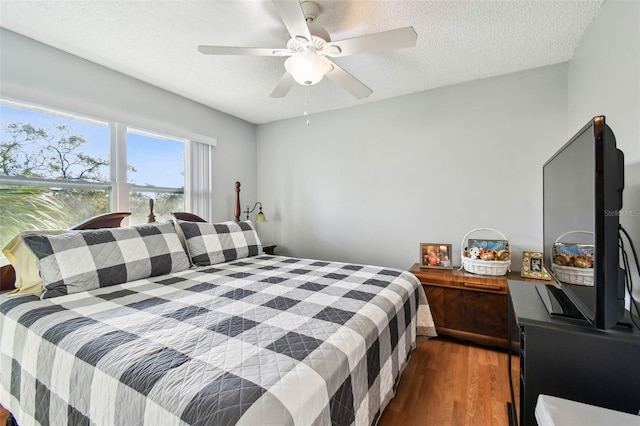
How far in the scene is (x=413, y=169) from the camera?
287 centimetres

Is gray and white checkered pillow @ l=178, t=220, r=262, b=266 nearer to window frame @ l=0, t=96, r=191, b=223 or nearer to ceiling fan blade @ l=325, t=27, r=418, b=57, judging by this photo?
window frame @ l=0, t=96, r=191, b=223

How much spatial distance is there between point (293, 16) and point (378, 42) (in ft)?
1.59

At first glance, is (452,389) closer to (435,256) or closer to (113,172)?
(435,256)

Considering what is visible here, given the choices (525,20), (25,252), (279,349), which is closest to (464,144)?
(525,20)

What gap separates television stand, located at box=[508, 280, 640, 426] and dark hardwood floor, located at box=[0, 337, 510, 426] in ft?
1.82

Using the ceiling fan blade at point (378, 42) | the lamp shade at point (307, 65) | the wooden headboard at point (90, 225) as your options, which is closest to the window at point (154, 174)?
the wooden headboard at point (90, 225)

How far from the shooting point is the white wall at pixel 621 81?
122 cm

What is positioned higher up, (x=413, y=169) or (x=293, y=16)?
(x=293, y=16)

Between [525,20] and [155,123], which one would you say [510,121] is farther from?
[155,123]

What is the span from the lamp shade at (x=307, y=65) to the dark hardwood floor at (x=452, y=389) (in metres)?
2.08

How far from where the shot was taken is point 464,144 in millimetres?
2627

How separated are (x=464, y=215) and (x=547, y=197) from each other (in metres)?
1.07

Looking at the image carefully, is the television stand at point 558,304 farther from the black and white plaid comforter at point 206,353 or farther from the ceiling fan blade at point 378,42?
the ceiling fan blade at point 378,42

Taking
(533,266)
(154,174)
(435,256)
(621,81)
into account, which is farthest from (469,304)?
(154,174)
